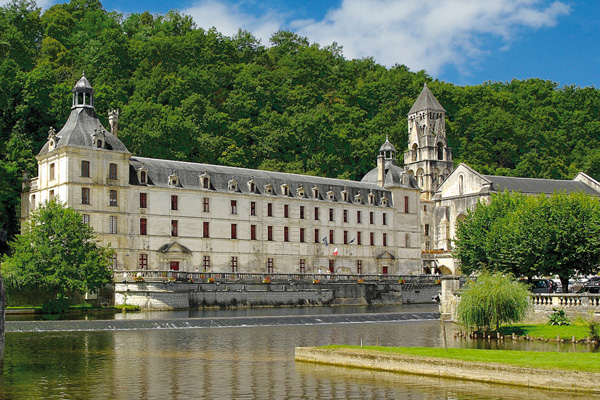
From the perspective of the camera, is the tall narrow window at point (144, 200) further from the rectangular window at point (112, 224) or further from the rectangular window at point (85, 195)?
the rectangular window at point (85, 195)

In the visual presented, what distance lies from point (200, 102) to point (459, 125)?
43.5 metres

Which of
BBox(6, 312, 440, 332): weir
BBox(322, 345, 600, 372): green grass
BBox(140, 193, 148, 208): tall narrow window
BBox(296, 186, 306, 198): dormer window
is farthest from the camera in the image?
BBox(296, 186, 306, 198): dormer window

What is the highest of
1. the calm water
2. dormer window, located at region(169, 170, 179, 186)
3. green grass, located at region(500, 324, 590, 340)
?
dormer window, located at region(169, 170, 179, 186)

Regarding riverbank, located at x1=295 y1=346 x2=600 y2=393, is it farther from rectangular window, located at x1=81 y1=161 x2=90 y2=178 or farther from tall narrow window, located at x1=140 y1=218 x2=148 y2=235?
tall narrow window, located at x1=140 y1=218 x2=148 y2=235

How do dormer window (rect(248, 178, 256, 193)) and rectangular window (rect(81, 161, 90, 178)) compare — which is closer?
rectangular window (rect(81, 161, 90, 178))

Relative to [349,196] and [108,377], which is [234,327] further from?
[349,196]

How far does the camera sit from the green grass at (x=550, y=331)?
32812mm

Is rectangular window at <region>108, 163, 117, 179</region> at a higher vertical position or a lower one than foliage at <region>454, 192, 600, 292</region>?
higher

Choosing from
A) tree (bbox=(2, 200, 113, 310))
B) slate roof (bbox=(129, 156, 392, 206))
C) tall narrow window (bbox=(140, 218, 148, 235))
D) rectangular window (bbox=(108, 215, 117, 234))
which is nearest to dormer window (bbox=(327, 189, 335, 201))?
slate roof (bbox=(129, 156, 392, 206))

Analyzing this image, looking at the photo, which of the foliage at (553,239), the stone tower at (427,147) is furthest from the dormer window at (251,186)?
the stone tower at (427,147)

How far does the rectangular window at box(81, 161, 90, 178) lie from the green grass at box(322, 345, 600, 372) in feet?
147

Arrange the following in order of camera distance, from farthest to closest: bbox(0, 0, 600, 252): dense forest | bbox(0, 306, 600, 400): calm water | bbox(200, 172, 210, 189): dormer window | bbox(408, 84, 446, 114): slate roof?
bbox(408, 84, 446, 114): slate roof < bbox(0, 0, 600, 252): dense forest < bbox(200, 172, 210, 189): dormer window < bbox(0, 306, 600, 400): calm water

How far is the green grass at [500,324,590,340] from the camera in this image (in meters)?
32.8

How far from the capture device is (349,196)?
8400 centimetres
